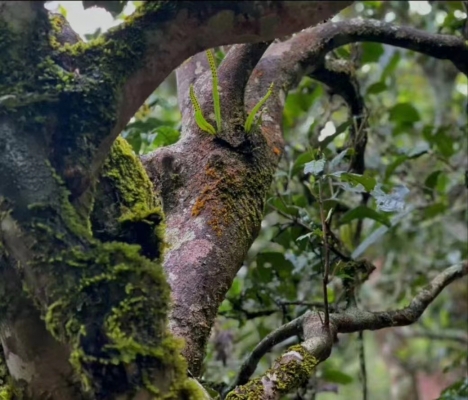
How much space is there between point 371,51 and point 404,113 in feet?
0.66

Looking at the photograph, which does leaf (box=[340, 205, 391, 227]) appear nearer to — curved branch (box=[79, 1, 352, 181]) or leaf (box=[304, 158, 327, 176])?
leaf (box=[304, 158, 327, 176])

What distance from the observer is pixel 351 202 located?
1698 mm

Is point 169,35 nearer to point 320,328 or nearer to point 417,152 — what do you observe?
point 320,328

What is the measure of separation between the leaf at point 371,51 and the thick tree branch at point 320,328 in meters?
0.71

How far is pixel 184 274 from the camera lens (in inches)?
34.3

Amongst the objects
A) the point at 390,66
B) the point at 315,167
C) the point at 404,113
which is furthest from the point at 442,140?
the point at 315,167

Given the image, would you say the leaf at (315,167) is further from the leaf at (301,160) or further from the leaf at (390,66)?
the leaf at (390,66)

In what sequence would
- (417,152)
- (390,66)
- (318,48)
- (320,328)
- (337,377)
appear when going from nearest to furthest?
1. (320,328)
2. (318,48)
3. (417,152)
4. (337,377)
5. (390,66)

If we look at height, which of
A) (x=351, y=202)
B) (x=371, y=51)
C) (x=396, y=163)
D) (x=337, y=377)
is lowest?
(x=337, y=377)

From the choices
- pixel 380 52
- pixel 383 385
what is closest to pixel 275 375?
pixel 380 52

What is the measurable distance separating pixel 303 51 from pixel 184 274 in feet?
1.90

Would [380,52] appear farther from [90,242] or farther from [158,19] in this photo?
[90,242]

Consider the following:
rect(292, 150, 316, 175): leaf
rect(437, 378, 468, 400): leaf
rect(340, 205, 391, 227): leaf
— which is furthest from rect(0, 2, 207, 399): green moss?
rect(437, 378, 468, 400): leaf

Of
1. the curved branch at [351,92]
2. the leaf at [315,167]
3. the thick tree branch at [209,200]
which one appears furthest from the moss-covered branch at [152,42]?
the curved branch at [351,92]
